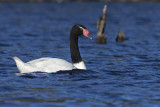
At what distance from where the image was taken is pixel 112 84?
580 inches

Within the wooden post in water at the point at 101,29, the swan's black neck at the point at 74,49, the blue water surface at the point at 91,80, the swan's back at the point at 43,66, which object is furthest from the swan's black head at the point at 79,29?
the wooden post in water at the point at 101,29

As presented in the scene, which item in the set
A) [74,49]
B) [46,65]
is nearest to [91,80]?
[46,65]

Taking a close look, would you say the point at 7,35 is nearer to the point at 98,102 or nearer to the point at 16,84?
the point at 16,84

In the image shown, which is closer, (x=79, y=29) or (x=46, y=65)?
(x=46, y=65)

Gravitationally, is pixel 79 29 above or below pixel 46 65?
above

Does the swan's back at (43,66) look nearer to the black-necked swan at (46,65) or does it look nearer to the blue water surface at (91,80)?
the black-necked swan at (46,65)

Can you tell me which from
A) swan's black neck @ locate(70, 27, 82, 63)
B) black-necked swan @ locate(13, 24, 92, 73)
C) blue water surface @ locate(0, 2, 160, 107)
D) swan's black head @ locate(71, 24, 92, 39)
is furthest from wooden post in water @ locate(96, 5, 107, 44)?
black-necked swan @ locate(13, 24, 92, 73)

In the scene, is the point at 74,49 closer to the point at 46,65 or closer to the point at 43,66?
the point at 46,65

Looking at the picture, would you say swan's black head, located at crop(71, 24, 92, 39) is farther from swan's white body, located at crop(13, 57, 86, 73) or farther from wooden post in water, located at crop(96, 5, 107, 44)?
wooden post in water, located at crop(96, 5, 107, 44)

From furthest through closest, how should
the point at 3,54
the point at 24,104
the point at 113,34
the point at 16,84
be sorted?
1. the point at 113,34
2. the point at 3,54
3. the point at 16,84
4. the point at 24,104

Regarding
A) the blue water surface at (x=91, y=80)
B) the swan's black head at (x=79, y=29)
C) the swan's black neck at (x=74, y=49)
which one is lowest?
the blue water surface at (x=91, y=80)

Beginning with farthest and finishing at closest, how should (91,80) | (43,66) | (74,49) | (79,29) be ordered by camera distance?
(74,49) → (79,29) → (43,66) → (91,80)

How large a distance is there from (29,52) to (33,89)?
11.3m

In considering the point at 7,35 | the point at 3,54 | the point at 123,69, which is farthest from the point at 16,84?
the point at 7,35
